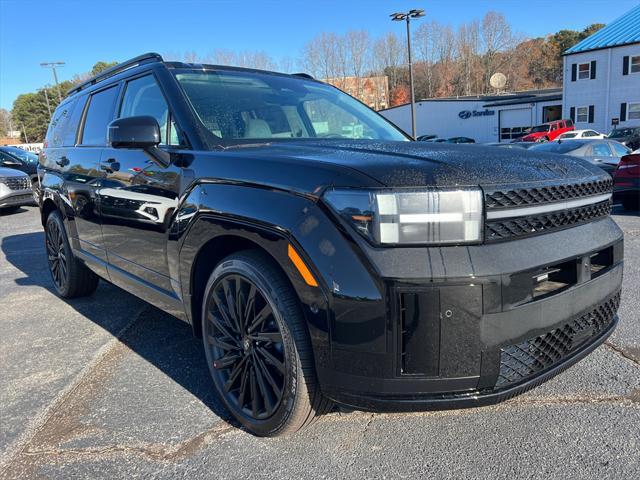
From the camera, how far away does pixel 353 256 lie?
1796 millimetres

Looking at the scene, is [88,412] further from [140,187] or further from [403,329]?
[403,329]

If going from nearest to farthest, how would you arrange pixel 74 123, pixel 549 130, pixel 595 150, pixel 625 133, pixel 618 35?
pixel 74 123
pixel 595 150
pixel 625 133
pixel 549 130
pixel 618 35

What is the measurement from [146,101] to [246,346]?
1807 mm

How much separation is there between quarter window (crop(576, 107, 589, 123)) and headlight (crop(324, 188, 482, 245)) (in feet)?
138

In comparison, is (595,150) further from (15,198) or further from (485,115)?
(485,115)

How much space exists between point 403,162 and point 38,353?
305cm

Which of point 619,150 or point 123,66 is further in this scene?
point 619,150

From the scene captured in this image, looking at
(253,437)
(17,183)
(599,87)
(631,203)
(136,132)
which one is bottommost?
(631,203)

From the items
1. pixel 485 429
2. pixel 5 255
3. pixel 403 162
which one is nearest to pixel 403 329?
pixel 403 162

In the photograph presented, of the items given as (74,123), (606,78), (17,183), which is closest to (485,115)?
(606,78)

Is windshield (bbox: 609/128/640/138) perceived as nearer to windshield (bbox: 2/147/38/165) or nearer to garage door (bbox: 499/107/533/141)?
garage door (bbox: 499/107/533/141)

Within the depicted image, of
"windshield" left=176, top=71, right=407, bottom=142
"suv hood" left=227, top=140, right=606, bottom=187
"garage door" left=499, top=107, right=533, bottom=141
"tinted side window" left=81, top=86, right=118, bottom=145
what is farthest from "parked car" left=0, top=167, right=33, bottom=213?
"garage door" left=499, top=107, right=533, bottom=141

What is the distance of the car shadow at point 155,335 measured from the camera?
118 inches

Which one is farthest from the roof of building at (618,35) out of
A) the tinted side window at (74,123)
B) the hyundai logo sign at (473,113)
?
the tinted side window at (74,123)
